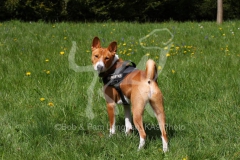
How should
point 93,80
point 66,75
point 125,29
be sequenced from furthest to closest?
point 125,29 < point 66,75 < point 93,80

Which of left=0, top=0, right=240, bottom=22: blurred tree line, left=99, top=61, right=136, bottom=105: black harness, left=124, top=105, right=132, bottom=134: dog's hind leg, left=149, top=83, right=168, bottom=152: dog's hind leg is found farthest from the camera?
left=0, top=0, right=240, bottom=22: blurred tree line

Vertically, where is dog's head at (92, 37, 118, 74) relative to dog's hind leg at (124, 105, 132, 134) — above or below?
above

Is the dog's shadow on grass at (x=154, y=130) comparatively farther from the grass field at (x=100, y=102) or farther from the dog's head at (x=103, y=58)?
the dog's head at (x=103, y=58)

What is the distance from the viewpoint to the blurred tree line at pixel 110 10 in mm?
17750

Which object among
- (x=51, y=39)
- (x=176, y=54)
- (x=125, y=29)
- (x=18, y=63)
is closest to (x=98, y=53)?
(x=18, y=63)

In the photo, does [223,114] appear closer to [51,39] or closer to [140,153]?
[140,153]

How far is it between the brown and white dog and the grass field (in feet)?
0.75

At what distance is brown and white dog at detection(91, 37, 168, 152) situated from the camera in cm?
363

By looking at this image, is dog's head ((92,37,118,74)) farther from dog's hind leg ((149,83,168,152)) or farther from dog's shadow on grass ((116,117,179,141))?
dog's shadow on grass ((116,117,179,141))

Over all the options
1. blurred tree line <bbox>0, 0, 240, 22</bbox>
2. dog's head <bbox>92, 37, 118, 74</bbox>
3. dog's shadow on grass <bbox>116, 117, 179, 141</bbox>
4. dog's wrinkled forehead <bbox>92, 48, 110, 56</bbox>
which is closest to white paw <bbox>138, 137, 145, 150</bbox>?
dog's shadow on grass <bbox>116, 117, 179, 141</bbox>

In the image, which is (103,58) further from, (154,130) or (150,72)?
(154,130)

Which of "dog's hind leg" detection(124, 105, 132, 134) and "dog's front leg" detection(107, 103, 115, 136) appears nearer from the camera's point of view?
"dog's front leg" detection(107, 103, 115, 136)

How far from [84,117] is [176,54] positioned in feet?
11.6

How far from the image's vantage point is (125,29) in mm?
10172
